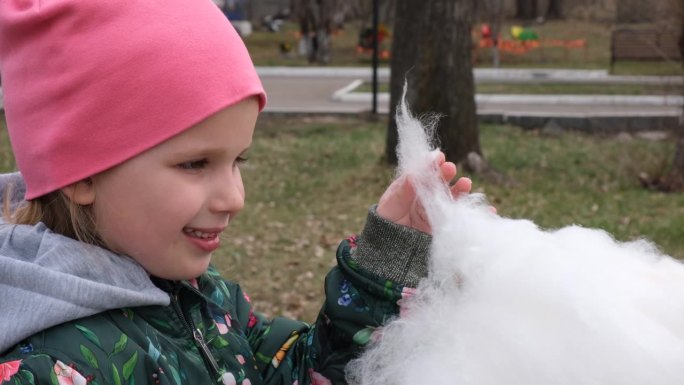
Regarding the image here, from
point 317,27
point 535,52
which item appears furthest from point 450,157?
point 535,52

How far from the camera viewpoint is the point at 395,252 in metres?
1.82

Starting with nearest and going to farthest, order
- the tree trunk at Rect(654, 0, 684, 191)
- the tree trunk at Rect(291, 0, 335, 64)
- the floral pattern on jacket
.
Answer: the floral pattern on jacket < the tree trunk at Rect(654, 0, 684, 191) < the tree trunk at Rect(291, 0, 335, 64)

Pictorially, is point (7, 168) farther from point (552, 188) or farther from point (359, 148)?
point (552, 188)

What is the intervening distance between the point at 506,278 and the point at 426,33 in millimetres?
6990

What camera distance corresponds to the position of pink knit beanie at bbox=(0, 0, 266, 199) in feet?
4.98

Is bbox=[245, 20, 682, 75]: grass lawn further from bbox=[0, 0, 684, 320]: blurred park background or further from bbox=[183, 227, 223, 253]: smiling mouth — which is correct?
bbox=[183, 227, 223, 253]: smiling mouth

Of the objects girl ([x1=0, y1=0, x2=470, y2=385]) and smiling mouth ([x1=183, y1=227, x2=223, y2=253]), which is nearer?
girl ([x1=0, y1=0, x2=470, y2=385])

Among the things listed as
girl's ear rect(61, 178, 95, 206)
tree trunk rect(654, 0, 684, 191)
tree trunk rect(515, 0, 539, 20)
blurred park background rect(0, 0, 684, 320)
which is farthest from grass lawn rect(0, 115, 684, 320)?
tree trunk rect(515, 0, 539, 20)

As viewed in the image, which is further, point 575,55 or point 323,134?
point 575,55

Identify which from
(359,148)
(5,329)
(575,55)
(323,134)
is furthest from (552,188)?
(575,55)

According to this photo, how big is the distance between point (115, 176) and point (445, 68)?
22.6 feet

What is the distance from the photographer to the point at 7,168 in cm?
889

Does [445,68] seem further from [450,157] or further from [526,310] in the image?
[526,310]

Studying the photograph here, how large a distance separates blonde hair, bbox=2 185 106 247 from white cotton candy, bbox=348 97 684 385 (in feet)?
1.99
